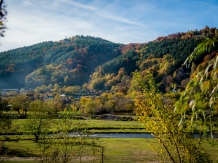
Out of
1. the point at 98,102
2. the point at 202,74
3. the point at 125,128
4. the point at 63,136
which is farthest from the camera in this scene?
the point at 98,102

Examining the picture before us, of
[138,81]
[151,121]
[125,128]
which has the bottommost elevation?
[125,128]

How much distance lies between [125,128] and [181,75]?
402 feet

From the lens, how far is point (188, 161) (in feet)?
45.6

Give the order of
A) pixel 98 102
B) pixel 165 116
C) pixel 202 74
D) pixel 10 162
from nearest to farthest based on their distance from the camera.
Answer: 1. pixel 202 74
2. pixel 165 116
3. pixel 10 162
4. pixel 98 102

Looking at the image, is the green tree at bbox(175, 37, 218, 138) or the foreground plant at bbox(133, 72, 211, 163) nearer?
the green tree at bbox(175, 37, 218, 138)

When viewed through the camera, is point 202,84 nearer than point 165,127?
Yes

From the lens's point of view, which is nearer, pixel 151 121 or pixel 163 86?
pixel 151 121

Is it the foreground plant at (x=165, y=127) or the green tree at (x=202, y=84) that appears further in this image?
the foreground plant at (x=165, y=127)

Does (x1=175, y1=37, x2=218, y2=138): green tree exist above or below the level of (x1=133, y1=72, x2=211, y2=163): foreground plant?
above

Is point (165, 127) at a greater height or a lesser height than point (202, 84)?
lesser

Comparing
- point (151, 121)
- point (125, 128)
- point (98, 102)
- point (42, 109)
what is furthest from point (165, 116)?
point (98, 102)

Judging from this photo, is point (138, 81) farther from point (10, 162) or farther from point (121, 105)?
point (121, 105)

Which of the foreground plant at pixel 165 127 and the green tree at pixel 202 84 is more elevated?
the green tree at pixel 202 84

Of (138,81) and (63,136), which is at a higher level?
(138,81)
